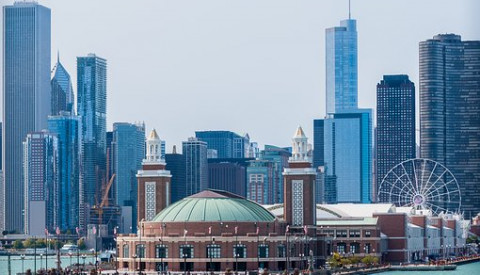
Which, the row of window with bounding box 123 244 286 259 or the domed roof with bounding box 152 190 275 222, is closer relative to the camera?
the row of window with bounding box 123 244 286 259

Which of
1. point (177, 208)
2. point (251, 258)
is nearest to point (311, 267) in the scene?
point (251, 258)

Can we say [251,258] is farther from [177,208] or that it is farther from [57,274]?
[57,274]

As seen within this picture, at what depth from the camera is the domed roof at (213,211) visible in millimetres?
185500

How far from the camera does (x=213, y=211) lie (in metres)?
187

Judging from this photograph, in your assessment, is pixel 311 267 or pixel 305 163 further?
pixel 305 163

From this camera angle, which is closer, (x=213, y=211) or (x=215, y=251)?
(x=215, y=251)

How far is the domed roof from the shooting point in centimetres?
18550

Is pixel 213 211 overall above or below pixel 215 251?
above

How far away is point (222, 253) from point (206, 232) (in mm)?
3623

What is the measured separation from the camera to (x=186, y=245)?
A: 18262cm

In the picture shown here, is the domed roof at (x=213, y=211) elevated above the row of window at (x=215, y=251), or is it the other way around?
the domed roof at (x=213, y=211)

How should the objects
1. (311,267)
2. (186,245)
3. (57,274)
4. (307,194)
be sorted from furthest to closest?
(307,194) < (186,245) < (311,267) < (57,274)

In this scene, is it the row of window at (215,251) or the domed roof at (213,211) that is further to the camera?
the domed roof at (213,211)

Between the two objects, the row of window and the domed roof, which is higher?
the domed roof
